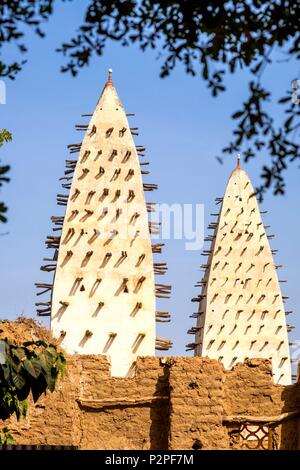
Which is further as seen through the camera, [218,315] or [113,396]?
[218,315]

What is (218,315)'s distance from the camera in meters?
41.6

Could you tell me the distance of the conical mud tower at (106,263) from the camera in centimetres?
3009

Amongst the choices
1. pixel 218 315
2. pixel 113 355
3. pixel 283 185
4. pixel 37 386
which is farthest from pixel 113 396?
pixel 218 315

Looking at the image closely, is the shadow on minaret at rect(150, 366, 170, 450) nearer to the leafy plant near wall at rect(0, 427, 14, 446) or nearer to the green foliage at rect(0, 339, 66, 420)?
the leafy plant near wall at rect(0, 427, 14, 446)

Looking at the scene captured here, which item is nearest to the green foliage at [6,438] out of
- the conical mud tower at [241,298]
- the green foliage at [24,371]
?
the green foliage at [24,371]

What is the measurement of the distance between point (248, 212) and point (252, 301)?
360 centimetres

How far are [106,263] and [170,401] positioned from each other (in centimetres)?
1200

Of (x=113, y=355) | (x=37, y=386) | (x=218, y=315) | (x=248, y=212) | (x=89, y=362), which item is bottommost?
(x=37, y=386)

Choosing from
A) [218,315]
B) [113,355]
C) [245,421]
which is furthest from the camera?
[218,315]

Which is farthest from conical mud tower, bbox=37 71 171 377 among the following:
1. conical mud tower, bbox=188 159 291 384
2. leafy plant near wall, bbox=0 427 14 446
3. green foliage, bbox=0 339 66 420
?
green foliage, bbox=0 339 66 420

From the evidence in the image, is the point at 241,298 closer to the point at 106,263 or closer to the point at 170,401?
the point at 106,263

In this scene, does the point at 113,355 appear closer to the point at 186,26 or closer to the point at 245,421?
the point at 245,421

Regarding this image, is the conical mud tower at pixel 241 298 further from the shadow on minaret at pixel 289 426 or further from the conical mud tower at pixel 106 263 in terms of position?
the shadow on minaret at pixel 289 426
